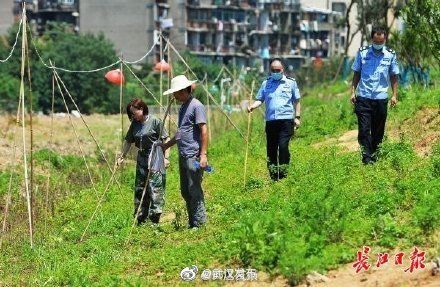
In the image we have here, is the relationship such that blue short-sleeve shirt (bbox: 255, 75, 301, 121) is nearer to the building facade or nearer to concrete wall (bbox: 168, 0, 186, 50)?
the building facade

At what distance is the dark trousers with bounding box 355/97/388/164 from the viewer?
9.34 m

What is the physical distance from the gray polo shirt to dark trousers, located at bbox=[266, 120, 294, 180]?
5.75 ft

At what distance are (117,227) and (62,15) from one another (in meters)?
48.5

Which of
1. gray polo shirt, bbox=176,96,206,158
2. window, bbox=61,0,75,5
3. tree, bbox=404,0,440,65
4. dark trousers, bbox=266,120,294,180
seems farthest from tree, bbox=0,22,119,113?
gray polo shirt, bbox=176,96,206,158

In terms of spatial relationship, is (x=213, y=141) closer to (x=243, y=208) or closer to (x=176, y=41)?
(x=243, y=208)

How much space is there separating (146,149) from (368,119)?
2.18 metres

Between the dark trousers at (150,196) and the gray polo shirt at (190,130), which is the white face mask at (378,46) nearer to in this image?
the gray polo shirt at (190,130)

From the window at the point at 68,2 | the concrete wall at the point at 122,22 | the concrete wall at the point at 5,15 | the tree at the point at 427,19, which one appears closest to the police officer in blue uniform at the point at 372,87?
the tree at the point at 427,19

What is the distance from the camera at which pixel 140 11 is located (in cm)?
5381

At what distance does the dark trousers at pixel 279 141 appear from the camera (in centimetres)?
984

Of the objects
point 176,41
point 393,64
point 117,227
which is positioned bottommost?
point 176,41

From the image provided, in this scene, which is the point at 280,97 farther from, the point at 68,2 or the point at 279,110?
the point at 68,2

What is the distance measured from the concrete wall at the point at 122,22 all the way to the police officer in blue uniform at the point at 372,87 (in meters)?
44.5

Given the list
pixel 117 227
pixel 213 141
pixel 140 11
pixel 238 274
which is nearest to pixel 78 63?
pixel 140 11
